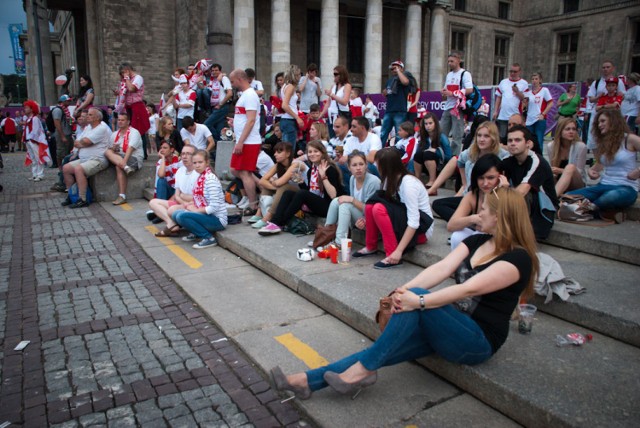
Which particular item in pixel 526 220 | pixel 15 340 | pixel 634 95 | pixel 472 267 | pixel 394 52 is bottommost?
pixel 15 340

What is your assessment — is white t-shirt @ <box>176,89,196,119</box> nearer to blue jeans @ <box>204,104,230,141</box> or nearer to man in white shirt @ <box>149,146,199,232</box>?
blue jeans @ <box>204,104,230,141</box>

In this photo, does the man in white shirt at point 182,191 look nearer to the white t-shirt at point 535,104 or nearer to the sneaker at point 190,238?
the sneaker at point 190,238

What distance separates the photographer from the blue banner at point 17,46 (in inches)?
1693

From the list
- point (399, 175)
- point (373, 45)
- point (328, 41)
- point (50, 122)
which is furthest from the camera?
point (373, 45)

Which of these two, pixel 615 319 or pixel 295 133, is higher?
pixel 295 133

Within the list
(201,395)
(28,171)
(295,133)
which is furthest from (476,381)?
(28,171)

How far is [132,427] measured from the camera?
2.90 metres

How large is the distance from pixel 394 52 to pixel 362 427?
37.4 m

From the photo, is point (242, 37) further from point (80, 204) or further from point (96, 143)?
point (80, 204)

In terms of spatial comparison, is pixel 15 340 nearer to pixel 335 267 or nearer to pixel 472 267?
pixel 335 267

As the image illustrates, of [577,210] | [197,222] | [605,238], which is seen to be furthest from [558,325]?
[197,222]

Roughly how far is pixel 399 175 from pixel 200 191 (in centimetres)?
305

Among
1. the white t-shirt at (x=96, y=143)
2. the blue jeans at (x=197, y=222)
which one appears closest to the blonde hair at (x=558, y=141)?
the blue jeans at (x=197, y=222)

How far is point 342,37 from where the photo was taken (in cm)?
3509
